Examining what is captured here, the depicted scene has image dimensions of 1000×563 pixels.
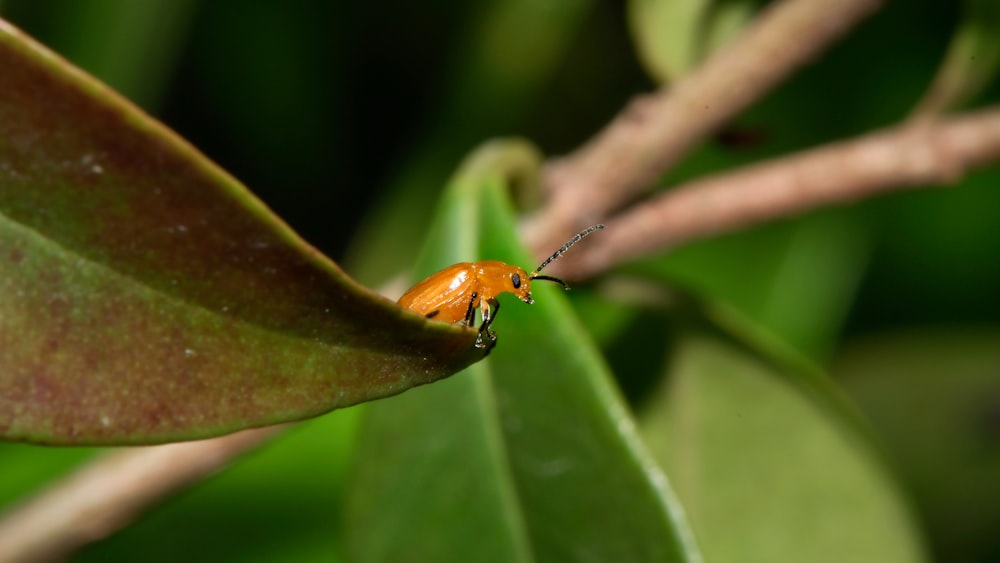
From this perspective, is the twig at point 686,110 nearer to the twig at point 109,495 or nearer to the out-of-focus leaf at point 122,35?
the twig at point 109,495

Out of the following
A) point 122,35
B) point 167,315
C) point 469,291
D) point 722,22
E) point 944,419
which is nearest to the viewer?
point 167,315

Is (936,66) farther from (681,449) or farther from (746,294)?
(681,449)

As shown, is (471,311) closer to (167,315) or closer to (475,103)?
(167,315)

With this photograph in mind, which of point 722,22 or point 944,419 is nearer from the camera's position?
point 722,22

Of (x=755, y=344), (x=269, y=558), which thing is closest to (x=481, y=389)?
(x=755, y=344)

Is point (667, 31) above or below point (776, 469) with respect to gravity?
above

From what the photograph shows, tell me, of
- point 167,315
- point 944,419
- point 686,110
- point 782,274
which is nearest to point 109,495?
point 167,315
